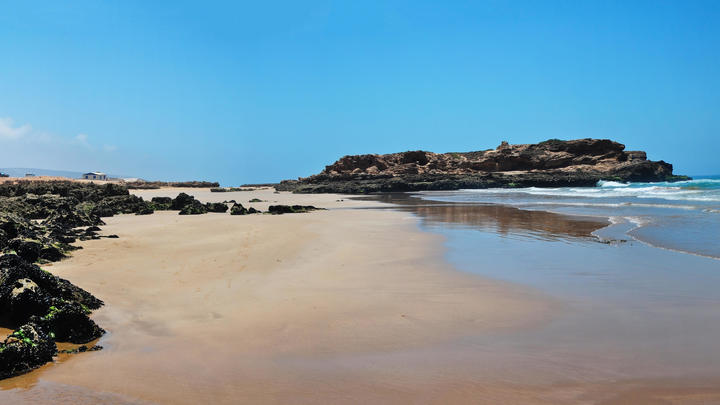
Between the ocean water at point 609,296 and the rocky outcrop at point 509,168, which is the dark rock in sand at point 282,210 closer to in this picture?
the ocean water at point 609,296

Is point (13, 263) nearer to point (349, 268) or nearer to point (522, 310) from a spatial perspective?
point (349, 268)

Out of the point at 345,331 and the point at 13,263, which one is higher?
the point at 13,263

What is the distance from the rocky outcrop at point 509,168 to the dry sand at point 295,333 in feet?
125

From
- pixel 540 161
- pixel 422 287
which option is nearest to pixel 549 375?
pixel 422 287

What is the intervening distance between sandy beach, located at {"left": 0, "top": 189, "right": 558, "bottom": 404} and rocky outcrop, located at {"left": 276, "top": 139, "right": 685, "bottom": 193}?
37.8 meters

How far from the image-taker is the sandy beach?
2707 mm

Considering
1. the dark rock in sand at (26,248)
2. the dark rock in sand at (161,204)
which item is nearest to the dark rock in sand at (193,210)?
the dark rock in sand at (161,204)

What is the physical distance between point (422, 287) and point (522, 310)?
49.6 inches

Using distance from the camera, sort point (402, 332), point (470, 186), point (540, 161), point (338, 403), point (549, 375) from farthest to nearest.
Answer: point (540, 161) → point (470, 186) → point (402, 332) → point (549, 375) → point (338, 403)

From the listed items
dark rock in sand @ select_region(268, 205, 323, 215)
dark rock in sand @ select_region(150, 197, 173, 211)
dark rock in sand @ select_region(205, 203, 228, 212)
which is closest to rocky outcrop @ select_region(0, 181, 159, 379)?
dark rock in sand @ select_region(268, 205, 323, 215)

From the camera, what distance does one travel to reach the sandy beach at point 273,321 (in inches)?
107

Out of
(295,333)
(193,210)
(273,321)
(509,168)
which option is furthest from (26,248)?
(509,168)

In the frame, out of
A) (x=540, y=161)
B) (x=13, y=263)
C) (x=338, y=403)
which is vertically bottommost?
(x=338, y=403)

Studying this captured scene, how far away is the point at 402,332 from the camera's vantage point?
3.64 m
